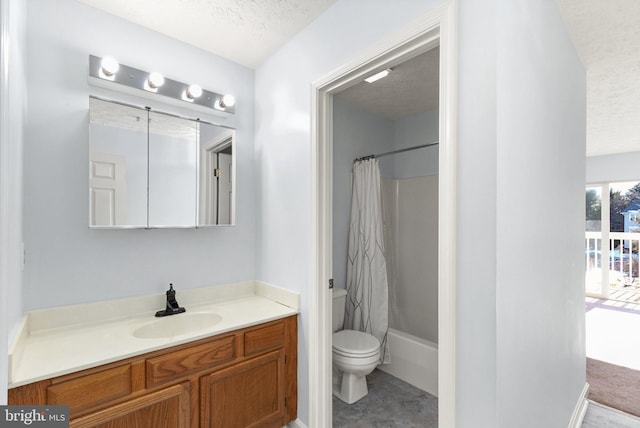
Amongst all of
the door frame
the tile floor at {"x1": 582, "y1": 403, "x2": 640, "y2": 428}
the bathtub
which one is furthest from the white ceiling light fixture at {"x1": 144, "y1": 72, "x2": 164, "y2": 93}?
the tile floor at {"x1": 582, "y1": 403, "x2": 640, "y2": 428}

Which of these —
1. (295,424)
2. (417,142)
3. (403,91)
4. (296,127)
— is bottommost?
(295,424)

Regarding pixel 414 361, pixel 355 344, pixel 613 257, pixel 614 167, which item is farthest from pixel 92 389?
pixel 613 257

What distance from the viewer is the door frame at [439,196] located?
46.1 inches

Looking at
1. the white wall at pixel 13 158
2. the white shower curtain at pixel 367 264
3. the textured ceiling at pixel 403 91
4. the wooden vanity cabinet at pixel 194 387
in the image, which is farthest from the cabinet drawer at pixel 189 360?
the textured ceiling at pixel 403 91

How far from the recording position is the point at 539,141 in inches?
58.0

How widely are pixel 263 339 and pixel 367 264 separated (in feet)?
4.07

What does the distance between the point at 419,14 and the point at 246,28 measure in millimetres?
1076

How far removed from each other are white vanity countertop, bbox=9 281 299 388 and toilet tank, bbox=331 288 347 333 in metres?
0.66

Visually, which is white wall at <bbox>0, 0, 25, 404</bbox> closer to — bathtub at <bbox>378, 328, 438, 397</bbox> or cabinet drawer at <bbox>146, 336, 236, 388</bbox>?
cabinet drawer at <bbox>146, 336, 236, 388</bbox>

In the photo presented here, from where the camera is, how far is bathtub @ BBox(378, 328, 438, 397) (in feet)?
7.98

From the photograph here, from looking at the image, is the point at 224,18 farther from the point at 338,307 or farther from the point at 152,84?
the point at 338,307

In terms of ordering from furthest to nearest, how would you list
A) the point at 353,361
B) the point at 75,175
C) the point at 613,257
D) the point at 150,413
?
the point at 613,257 → the point at 353,361 → the point at 75,175 → the point at 150,413

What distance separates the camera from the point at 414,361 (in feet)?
8.40

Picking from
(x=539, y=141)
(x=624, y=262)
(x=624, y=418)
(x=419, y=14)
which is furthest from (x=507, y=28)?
(x=624, y=262)
